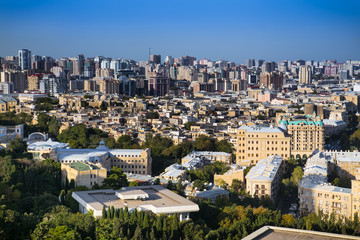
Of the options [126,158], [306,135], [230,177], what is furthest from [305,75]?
[230,177]

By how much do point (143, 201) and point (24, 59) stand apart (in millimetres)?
47153

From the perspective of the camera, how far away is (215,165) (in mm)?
17422

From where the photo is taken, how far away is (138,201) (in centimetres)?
1084

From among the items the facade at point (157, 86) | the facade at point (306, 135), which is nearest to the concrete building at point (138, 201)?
the facade at point (306, 135)

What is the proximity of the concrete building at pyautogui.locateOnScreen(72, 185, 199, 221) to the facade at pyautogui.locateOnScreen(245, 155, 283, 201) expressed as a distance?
119 inches

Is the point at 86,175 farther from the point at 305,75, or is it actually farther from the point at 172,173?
the point at 305,75

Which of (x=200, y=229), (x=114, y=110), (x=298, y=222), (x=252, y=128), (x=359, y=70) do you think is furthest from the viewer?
(x=359, y=70)

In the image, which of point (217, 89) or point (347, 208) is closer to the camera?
point (347, 208)

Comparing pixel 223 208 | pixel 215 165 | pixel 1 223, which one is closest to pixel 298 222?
pixel 223 208

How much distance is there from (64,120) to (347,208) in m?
14.8

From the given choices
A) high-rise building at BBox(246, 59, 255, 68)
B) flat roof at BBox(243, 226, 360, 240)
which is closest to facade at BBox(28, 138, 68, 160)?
flat roof at BBox(243, 226, 360, 240)

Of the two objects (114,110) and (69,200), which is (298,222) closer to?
(69,200)

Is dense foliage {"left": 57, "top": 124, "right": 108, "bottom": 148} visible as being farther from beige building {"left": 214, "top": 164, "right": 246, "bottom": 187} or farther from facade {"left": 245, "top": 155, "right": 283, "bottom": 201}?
facade {"left": 245, "top": 155, "right": 283, "bottom": 201}

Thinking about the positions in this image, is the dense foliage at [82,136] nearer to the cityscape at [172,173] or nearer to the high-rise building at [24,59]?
the cityscape at [172,173]
